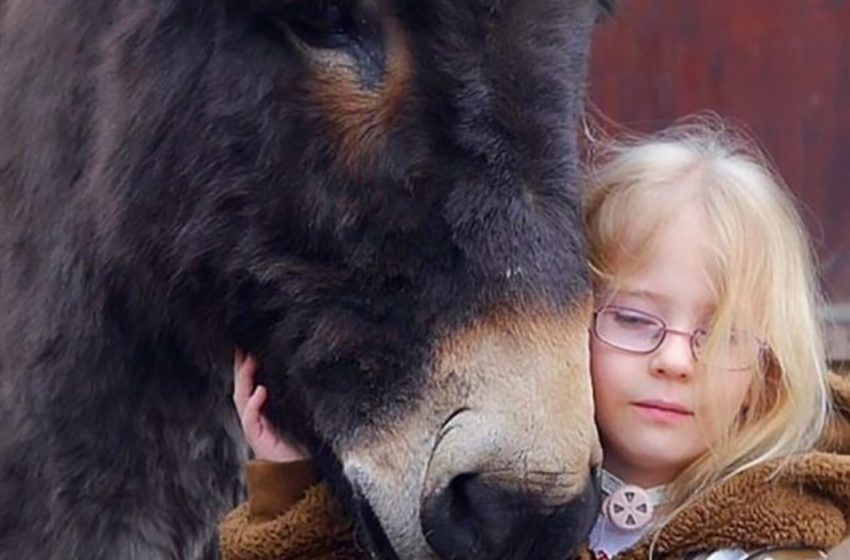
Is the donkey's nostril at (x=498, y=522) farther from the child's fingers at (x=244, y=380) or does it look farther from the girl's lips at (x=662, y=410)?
the child's fingers at (x=244, y=380)

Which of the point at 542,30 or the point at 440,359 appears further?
the point at 542,30

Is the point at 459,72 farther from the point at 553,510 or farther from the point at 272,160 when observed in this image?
the point at 553,510

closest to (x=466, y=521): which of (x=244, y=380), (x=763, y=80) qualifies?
(x=244, y=380)

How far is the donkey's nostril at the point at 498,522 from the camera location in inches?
56.3

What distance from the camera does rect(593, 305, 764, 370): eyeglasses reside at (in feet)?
5.31

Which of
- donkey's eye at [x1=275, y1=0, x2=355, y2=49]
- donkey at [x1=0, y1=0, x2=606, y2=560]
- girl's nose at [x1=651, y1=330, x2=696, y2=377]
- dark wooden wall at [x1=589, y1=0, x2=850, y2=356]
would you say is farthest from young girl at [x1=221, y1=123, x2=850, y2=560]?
dark wooden wall at [x1=589, y1=0, x2=850, y2=356]

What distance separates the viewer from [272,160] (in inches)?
62.0

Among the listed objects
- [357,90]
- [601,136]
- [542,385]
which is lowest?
[601,136]

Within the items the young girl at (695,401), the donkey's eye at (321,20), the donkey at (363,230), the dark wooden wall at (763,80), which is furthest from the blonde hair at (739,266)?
the dark wooden wall at (763,80)

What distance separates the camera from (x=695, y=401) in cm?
161

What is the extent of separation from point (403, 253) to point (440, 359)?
0.10 metres

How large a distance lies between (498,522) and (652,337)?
277mm

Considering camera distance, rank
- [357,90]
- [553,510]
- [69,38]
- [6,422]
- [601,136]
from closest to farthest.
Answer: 1. [553,510]
2. [357,90]
3. [69,38]
4. [6,422]
5. [601,136]

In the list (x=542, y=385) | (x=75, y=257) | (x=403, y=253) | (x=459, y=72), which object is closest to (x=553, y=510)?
(x=542, y=385)
